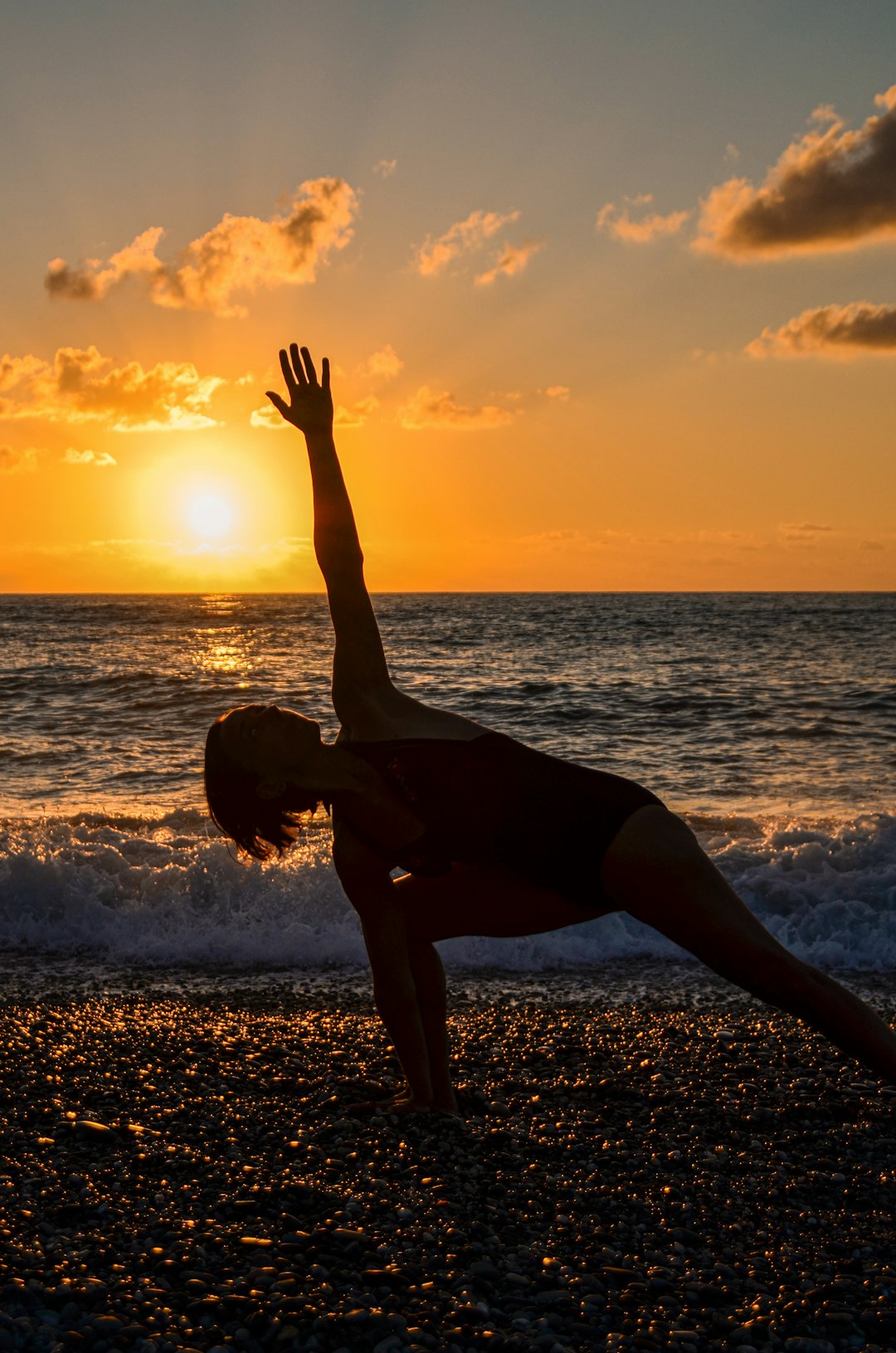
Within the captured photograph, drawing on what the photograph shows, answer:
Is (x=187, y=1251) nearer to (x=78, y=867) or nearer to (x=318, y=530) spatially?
(x=318, y=530)

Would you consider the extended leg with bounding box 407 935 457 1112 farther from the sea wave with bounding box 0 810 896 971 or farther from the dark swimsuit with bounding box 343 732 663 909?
the sea wave with bounding box 0 810 896 971

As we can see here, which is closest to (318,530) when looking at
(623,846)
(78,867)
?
(623,846)

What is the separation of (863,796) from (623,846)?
10.9 meters

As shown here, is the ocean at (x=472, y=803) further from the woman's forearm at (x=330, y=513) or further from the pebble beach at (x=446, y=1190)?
the pebble beach at (x=446, y=1190)

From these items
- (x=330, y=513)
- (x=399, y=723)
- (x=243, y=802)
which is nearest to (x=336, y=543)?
(x=330, y=513)

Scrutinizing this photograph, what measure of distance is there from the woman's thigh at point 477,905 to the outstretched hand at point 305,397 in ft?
5.93

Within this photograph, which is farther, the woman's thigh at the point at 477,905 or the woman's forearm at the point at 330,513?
the woman's thigh at the point at 477,905

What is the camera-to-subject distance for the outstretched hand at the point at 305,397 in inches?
160

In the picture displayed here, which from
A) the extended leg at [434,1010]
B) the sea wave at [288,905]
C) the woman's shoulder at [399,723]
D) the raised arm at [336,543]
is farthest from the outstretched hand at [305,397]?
the sea wave at [288,905]

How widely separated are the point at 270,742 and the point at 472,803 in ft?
2.44

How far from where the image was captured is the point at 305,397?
4.08 m

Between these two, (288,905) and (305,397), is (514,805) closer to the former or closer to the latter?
(305,397)

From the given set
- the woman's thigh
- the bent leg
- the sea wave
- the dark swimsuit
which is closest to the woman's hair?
the dark swimsuit

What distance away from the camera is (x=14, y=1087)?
15.4ft
